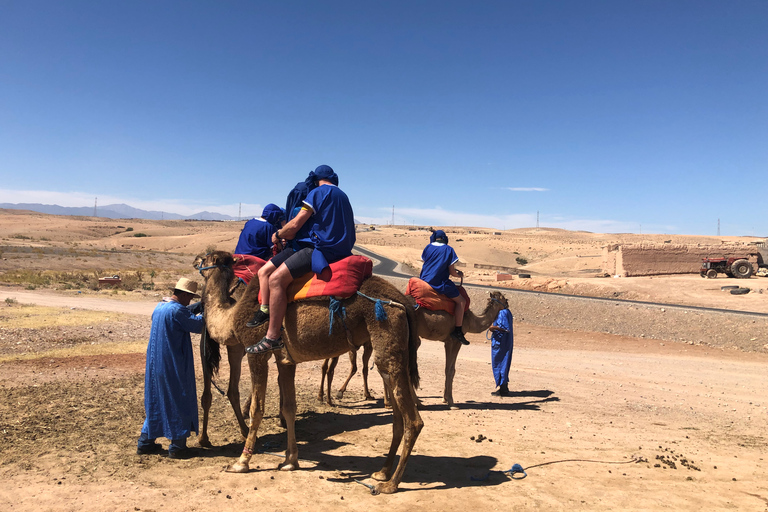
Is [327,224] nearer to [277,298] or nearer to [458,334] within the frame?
[277,298]

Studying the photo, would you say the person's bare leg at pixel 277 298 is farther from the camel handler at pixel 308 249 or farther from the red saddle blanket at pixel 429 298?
the red saddle blanket at pixel 429 298

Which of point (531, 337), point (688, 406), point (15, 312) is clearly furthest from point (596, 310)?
point (15, 312)

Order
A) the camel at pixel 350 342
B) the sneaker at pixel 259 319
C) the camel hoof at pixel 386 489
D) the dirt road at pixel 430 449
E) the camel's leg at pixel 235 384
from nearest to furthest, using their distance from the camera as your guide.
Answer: the dirt road at pixel 430 449
the camel hoof at pixel 386 489
the camel at pixel 350 342
the sneaker at pixel 259 319
the camel's leg at pixel 235 384

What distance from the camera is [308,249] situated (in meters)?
6.00

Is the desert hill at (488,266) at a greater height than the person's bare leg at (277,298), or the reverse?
the person's bare leg at (277,298)

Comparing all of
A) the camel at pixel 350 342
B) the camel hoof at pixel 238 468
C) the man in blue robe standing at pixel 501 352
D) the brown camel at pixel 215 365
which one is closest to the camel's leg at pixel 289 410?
the camel at pixel 350 342

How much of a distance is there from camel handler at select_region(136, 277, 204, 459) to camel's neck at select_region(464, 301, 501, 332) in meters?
5.42

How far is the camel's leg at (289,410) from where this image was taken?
615 cm

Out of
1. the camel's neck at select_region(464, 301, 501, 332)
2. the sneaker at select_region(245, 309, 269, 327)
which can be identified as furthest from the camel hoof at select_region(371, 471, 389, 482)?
the camel's neck at select_region(464, 301, 501, 332)

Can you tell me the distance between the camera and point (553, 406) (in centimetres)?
996

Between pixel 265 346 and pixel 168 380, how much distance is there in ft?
5.03

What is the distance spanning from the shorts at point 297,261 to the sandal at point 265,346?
786 millimetres

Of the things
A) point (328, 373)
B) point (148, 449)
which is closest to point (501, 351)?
point (328, 373)

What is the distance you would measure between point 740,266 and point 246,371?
3569 centimetres
